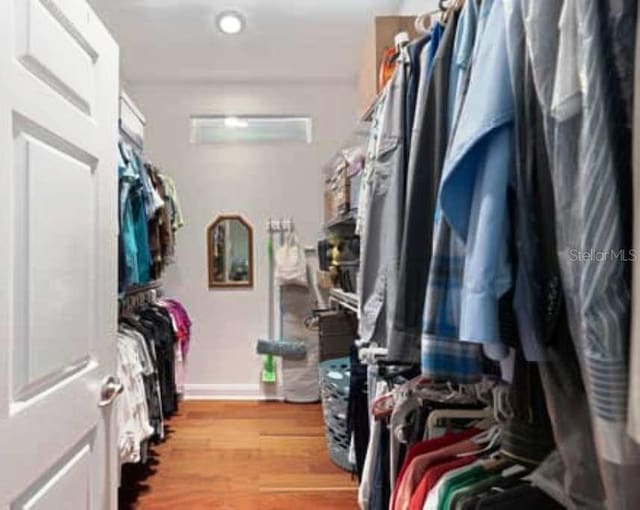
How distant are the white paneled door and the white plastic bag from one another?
298cm

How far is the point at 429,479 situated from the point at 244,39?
3559mm

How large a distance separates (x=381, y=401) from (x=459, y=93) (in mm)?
1207

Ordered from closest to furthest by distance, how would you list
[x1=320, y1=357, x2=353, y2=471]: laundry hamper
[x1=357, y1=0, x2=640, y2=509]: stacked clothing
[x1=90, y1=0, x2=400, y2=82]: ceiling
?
[x1=357, y1=0, x2=640, y2=509]: stacked clothing < [x1=320, y1=357, x2=353, y2=471]: laundry hamper < [x1=90, y1=0, x2=400, y2=82]: ceiling

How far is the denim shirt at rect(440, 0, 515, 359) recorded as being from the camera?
78cm

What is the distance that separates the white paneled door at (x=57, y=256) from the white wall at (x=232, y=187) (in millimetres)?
3114

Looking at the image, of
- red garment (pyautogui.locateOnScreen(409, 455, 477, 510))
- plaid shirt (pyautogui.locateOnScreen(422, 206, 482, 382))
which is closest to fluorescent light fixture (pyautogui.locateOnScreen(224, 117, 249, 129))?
red garment (pyautogui.locateOnScreen(409, 455, 477, 510))

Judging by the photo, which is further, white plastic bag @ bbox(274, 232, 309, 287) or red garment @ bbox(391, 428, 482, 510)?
white plastic bag @ bbox(274, 232, 309, 287)

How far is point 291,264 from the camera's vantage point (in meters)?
4.73

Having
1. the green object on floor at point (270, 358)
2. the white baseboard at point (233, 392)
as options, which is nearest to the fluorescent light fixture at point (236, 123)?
the green object on floor at point (270, 358)

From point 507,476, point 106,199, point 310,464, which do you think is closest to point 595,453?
point 507,476

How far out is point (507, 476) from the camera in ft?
3.73

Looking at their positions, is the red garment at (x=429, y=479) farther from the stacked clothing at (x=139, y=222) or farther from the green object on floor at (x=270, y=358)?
the green object on floor at (x=270, y=358)

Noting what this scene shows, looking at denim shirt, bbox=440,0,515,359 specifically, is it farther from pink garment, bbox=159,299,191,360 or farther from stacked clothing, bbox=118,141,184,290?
pink garment, bbox=159,299,191,360

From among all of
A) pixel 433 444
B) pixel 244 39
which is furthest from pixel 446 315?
pixel 244 39
